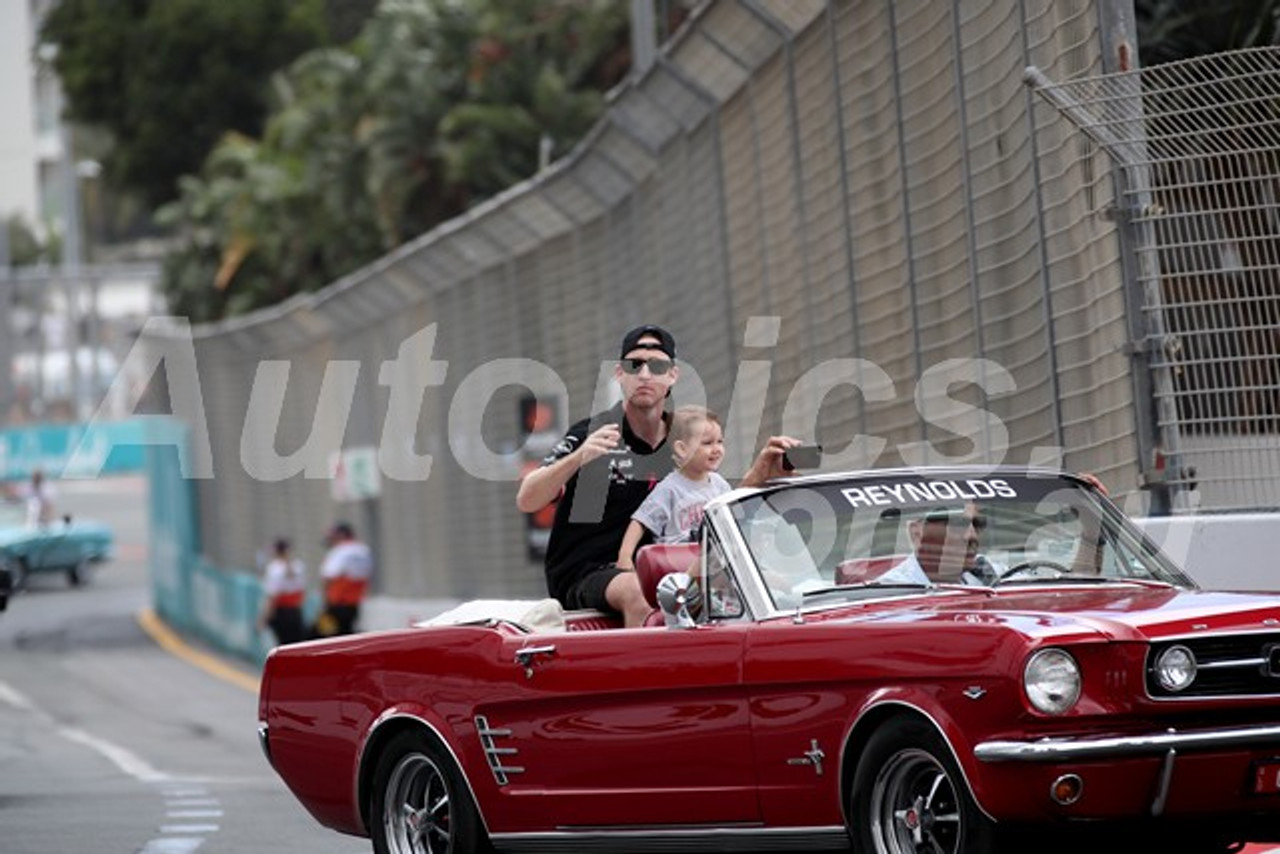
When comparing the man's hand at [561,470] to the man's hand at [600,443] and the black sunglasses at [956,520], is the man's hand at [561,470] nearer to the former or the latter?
the man's hand at [600,443]

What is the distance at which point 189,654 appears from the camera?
36438mm

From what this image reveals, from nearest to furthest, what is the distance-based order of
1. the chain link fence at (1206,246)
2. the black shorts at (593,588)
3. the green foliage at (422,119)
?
the black shorts at (593,588) → the chain link fence at (1206,246) → the green foliage at (422,119)

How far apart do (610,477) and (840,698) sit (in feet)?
8.63

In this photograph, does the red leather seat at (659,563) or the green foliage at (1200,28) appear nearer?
the red leather seat at (659,563)

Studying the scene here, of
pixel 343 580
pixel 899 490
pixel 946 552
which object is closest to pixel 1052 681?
pixel 946 552

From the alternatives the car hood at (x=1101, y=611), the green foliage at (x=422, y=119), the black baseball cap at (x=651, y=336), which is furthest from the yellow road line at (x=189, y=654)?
the car hood at (x=1101, y=611)

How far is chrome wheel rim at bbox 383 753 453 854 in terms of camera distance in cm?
1005

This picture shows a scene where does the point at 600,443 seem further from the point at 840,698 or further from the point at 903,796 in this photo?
the point at 903,796

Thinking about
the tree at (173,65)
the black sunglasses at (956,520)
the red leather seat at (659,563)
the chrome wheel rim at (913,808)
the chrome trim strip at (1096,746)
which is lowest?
the chrome wheel rim at (913,808)

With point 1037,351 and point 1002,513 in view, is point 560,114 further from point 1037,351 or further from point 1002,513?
point 1002,513

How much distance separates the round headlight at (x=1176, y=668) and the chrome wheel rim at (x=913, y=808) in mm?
647

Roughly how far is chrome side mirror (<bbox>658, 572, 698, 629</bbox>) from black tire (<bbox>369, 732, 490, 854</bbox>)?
4.47 ft

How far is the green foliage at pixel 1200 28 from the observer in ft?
56.3

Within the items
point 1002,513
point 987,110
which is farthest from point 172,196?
point 1002,513
